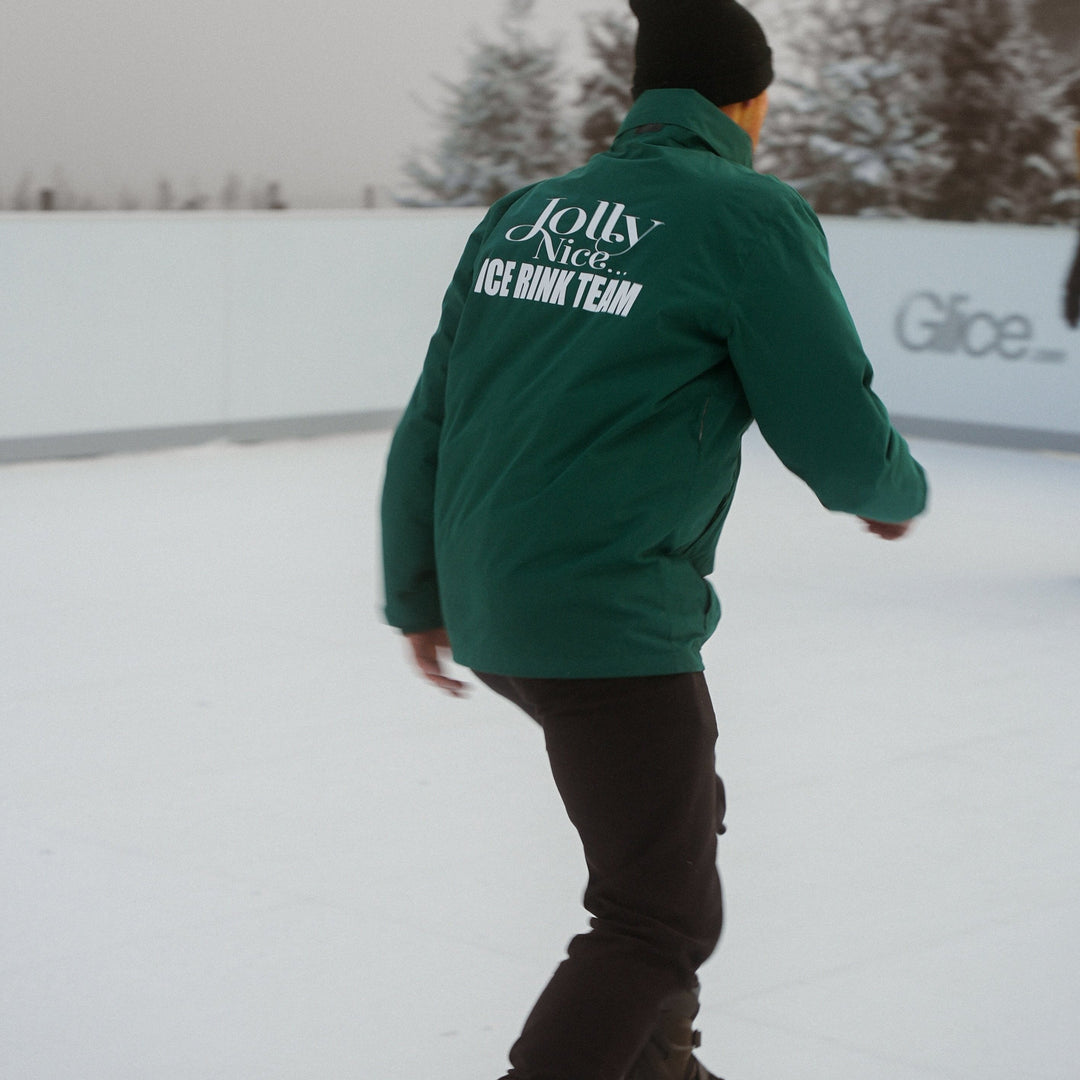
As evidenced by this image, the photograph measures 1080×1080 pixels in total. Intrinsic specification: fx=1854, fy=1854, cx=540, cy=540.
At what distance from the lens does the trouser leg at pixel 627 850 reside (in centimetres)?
188

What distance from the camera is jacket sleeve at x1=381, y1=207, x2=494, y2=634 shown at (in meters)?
2.04

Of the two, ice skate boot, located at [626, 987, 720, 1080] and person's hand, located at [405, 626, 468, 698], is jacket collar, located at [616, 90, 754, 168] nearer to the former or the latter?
person's hand, located at [405, 626, 468, 698]

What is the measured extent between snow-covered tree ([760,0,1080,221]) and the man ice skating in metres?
10.4

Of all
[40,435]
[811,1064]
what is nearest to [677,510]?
[811,1064]

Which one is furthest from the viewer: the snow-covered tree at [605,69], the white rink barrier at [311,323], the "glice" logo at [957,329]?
the snow-covered tree at [605,69]

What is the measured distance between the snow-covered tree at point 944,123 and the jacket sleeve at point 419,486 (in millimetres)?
10362

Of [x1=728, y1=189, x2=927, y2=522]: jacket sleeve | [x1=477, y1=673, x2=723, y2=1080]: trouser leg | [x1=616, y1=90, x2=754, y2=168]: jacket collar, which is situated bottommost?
[x1=477, y1=673, x2=723, y2=1080]: trouser leg

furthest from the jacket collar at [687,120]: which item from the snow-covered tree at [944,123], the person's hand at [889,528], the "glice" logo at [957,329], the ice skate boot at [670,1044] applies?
the snow-covered tree at [944,123]

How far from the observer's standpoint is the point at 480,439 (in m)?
1.91

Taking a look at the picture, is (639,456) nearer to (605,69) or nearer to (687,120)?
(687,120)

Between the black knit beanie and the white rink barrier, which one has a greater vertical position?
the black knit beanie

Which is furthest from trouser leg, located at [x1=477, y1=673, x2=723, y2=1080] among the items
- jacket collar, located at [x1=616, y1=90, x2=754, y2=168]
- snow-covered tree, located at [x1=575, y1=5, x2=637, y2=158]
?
snow-covered tree, located at [x1=575, y1=5, x2=637, y2=158]

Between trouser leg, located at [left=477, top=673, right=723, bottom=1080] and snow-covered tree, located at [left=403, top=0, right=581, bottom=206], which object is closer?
trouser leg, located at [left=477, top=673, right=723, bottom=1080]

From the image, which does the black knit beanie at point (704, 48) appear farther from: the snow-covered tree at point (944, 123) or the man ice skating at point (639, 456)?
the snow-covered tree at point (944, 123)
